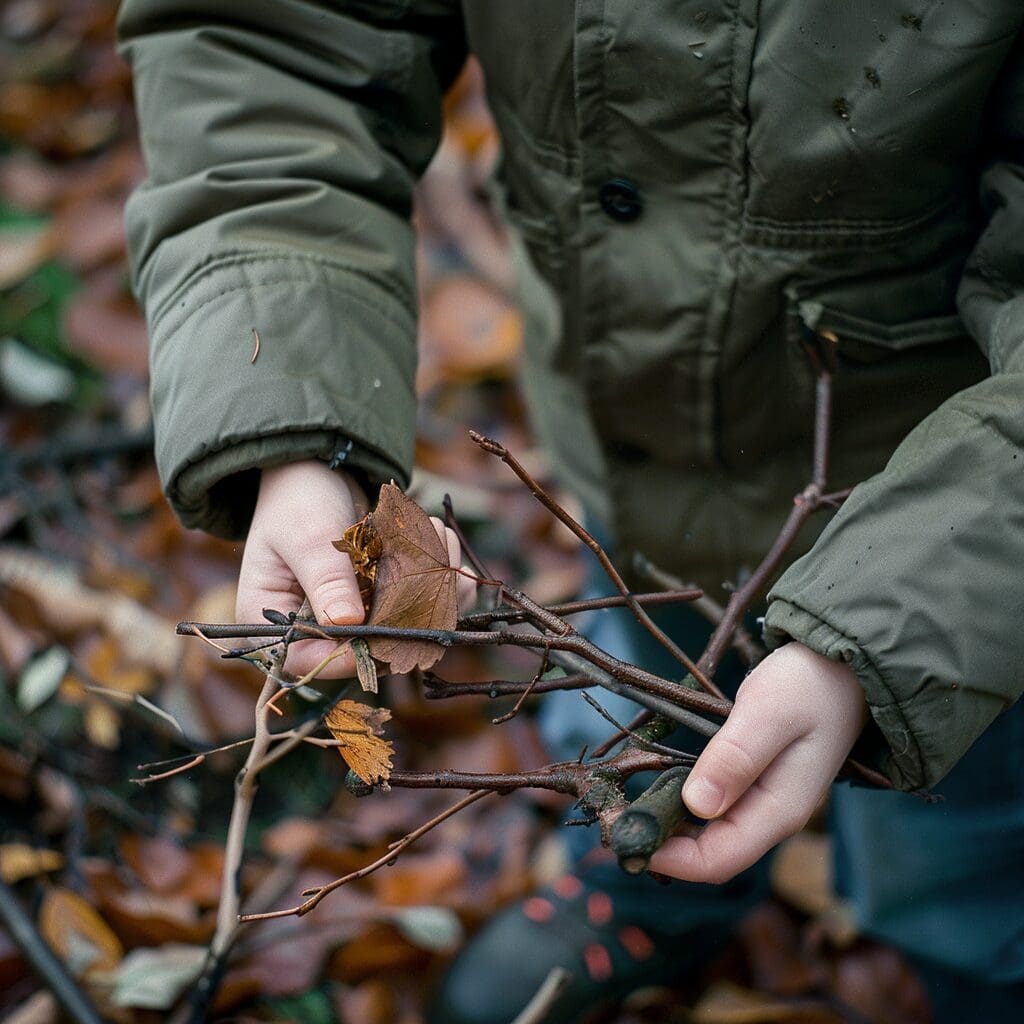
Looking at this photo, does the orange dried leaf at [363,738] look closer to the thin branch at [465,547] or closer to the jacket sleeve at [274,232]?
the thin branch at [465,547]

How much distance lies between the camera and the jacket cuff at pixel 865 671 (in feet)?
2.52

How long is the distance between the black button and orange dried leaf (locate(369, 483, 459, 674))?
1.61ft

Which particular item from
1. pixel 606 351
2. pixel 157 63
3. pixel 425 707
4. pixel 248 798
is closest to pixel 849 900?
pixel 425 707

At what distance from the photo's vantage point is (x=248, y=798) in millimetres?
961

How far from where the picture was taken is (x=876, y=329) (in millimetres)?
1093

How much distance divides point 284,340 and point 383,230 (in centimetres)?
21

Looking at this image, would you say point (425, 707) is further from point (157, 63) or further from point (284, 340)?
point (157, 63)

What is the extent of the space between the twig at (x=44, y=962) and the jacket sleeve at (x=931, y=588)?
3.02 ft

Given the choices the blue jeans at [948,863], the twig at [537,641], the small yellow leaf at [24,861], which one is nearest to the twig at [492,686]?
the twig at [537,641]

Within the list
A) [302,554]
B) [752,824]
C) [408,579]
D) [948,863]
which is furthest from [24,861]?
[948,863]

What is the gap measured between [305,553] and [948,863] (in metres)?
1.01

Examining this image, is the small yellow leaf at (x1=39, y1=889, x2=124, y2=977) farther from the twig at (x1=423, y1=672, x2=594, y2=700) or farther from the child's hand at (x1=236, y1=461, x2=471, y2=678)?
the twig at (x1=423, y1=672, x2=594, y2=700)

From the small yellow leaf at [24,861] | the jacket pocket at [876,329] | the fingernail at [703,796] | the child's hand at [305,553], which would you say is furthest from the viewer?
the small yellow leaf at [24,861]

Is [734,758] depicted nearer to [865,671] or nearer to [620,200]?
[865,671]
